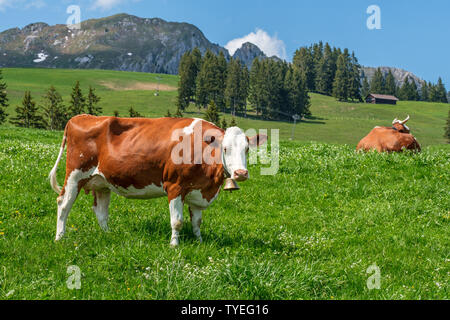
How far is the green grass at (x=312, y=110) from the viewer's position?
84206 millimetres

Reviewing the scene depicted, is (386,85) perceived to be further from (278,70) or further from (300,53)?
(278,70)

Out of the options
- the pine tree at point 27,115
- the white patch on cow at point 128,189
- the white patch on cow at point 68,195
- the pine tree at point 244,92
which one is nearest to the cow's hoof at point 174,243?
the white patch on cow at point 128,189

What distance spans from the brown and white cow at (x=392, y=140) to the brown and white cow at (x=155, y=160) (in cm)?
1082

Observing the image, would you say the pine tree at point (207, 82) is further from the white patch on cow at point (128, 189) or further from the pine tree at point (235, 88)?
the white patch on cow at point (128, 189)

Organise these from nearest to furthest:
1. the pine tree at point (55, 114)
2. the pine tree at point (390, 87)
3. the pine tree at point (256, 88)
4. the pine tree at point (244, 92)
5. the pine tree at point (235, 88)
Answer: the pine tree at point (55, 114)
the pine tree at point (235, 88)
the pine tree at point (244, 92)
the pine tree at point (256, 88)
the pine tree at point (390, 87)

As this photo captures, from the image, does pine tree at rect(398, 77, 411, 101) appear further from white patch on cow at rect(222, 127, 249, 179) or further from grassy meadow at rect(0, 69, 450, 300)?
white patch on cow at rect(222, 127, 249, 179)

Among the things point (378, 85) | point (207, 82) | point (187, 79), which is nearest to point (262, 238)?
point (207, 82)

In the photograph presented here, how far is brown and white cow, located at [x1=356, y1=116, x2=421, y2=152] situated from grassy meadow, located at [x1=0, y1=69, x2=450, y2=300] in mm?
1642

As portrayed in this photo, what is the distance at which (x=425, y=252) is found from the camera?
22.0ft

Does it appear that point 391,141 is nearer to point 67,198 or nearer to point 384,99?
point 67,198

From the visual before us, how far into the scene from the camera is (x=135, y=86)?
147375 mm

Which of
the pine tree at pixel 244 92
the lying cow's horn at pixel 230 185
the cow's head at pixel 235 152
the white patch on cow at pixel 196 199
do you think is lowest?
the white patch on cow at pixel 196 199
